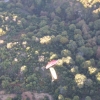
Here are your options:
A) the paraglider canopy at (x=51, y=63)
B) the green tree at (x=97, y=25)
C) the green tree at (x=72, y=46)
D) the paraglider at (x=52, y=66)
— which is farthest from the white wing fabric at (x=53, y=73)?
the green tree at (x=97, y=25)

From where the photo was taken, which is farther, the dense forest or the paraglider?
the paraglider

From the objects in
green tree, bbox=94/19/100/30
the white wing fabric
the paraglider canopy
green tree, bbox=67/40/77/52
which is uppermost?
green tree, bbox=94/19/100/30

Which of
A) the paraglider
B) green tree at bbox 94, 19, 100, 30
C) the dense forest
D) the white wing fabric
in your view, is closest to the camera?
the dense forest

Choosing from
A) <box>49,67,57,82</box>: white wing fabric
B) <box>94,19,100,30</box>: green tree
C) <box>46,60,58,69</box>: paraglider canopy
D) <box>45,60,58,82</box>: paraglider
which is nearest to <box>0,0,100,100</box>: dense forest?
<box>94,19,100,30</box>: green tree

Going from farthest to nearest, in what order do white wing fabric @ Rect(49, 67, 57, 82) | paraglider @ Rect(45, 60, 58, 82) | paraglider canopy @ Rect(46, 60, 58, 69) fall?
paraglider canopy @ Rect(46, 60, 58, 69)
paraglider @ Rect(45, 60, 58, 82)
white wing fabric @ Rect(49, 67, 57, 82)

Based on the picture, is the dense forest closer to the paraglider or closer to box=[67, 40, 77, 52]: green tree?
box=[67, 40, 77, 52]: green tree

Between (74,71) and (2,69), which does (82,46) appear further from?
(2,69)

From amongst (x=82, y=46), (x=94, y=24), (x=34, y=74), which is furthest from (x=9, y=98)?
(x=94, y=24)

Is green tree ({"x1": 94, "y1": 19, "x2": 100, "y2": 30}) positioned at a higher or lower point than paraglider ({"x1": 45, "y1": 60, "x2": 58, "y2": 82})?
higher

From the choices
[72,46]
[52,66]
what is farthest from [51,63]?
[72,46]

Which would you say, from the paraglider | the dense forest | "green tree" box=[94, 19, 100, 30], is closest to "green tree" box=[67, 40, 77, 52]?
the dense forest
